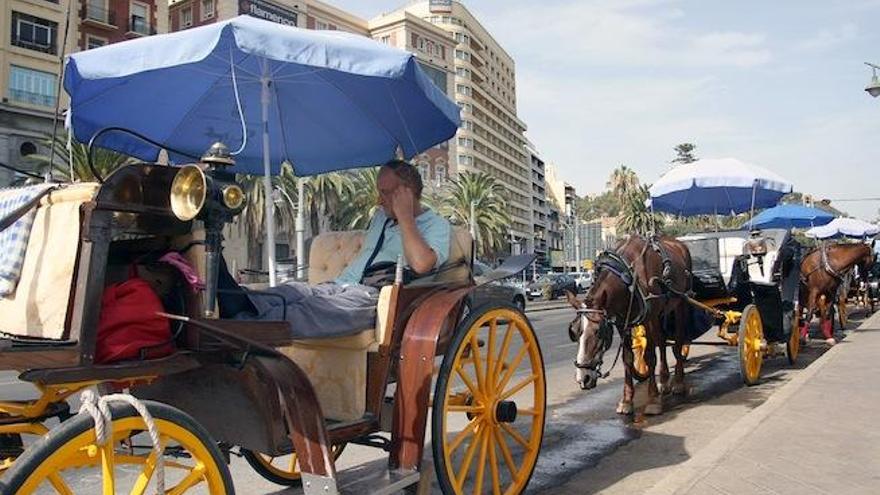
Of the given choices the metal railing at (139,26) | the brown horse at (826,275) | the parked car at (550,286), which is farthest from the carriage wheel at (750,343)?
the metal railing at (139,26)

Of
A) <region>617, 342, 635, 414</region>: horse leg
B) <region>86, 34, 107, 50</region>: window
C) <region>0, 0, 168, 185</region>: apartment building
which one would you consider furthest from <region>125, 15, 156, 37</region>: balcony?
<region>617, 342, 635, 414</region>: horse leg

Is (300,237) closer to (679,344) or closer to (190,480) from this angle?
(679,344)

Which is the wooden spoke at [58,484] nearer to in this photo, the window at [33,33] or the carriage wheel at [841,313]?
the carriage wheel at [841,313]

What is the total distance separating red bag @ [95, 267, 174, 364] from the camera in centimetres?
246

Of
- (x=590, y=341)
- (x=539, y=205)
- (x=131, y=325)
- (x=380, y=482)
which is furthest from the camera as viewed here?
(x=539, y=205)

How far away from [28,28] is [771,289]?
36935 millimetres

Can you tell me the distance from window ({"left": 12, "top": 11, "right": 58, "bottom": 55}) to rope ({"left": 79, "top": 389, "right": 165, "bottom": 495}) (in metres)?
38.3

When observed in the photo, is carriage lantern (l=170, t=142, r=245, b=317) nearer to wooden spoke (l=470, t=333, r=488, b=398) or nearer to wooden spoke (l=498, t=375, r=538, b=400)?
wooden spoke (l=470, t=333, r=488, b=398)

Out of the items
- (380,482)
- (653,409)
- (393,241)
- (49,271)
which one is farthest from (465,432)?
(653,409)

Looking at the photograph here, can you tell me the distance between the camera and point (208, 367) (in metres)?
2.94

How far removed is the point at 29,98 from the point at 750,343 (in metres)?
35.1

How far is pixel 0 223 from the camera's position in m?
2.45

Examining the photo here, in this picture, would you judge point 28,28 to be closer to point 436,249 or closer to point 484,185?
point 484,185

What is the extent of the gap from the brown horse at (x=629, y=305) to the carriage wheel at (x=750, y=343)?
921 mm
